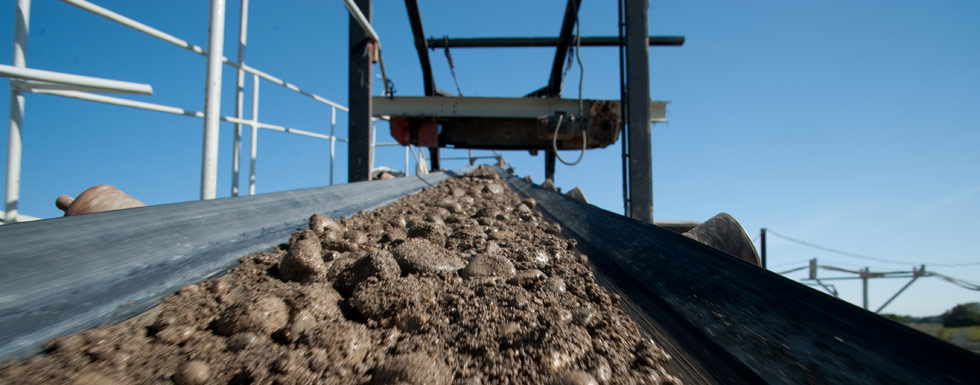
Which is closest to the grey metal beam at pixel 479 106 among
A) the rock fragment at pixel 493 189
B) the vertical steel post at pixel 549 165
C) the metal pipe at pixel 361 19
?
the metal pipe at pixel 361 19

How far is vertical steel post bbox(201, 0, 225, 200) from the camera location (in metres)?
1.90

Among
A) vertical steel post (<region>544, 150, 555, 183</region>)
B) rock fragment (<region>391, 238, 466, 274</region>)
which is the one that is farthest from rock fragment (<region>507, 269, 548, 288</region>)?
vertical steel post (<region>544, 150, 555, 183</region>)

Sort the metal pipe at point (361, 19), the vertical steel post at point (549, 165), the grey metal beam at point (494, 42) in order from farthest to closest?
the vertical steel post at point (549, 165), the grey metal beam at point (494, 42), the metal pipe at point (361, 19)

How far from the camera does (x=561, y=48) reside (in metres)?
6.37

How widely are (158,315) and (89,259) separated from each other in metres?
0.19

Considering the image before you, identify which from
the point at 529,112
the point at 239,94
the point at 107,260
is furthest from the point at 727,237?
the point at 529,112

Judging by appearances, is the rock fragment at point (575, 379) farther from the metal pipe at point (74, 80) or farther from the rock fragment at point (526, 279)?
the metal pipe at point (74, 80)

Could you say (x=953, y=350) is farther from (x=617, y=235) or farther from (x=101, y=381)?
(x=101, y=381)

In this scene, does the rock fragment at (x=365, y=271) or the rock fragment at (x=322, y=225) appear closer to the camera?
the rock fragment at (x=365, y=271)

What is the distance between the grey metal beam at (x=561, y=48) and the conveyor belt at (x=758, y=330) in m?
4.96

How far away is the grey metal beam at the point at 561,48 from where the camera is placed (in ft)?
19.2

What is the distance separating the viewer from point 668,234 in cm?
112

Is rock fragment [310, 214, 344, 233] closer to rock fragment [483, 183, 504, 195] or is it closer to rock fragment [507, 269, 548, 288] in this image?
rock fragment [507, 269, 548, 288]

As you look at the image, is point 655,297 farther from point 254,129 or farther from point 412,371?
point 254,129
